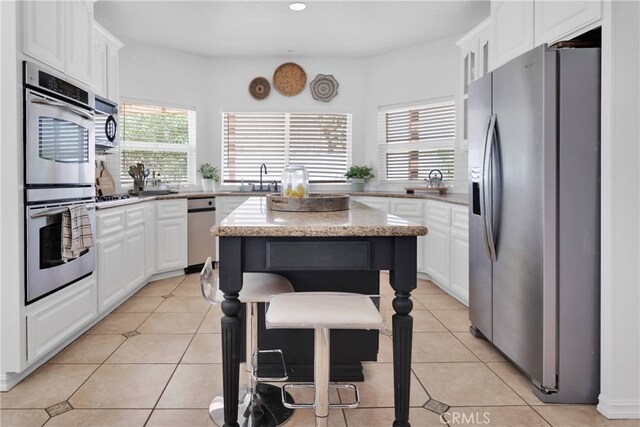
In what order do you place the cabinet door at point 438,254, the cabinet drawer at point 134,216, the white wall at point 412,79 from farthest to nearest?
1. the white wall at point 412,79
2. the cabinet door at point 438,254
3. the cabinet drawer at point 134,216

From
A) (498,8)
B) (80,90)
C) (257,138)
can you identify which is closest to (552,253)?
(498,8)

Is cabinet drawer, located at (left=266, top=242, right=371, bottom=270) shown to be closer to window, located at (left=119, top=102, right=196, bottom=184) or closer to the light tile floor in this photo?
the light tile floor

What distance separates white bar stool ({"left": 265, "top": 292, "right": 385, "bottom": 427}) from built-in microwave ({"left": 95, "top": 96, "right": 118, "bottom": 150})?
9.81 ft

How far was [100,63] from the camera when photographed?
372 cm

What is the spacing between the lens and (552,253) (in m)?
1.94

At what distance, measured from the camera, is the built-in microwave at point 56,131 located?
6.99 feet

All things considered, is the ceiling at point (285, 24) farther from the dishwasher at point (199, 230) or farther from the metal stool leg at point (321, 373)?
the metal stool leg at point (321, 373)

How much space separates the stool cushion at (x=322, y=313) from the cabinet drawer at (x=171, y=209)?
3167 mm

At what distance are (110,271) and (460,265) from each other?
2.77m

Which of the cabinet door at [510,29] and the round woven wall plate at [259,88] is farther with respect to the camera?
the round woven wall plate at [259,88]

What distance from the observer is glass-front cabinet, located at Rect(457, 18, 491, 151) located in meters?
3.77

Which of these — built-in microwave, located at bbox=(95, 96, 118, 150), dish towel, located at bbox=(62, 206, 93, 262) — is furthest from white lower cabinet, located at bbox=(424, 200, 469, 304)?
built-in microwave, located at bbox=(95, 96, 118, 150)

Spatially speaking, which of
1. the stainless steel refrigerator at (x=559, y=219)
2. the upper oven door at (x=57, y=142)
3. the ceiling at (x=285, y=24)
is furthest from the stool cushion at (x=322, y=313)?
the ceiling at (x=285, y=24)
